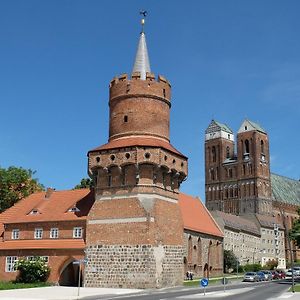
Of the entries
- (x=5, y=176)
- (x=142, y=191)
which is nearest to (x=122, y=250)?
(x=142, y=191)

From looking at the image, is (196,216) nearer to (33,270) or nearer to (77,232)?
(77,232)

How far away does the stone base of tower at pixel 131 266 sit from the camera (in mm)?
41000

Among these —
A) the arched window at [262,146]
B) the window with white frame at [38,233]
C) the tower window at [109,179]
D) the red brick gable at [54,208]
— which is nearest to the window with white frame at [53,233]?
the red brick gable at [54,208]

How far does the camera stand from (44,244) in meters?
47.3

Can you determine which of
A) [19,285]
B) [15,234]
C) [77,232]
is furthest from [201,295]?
[15,234]

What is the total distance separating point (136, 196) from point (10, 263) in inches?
593

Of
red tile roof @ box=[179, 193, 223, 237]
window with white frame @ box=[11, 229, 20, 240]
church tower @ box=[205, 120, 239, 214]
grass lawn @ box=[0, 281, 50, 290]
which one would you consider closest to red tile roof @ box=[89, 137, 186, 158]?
grass lawn @ box=[0, 281, 50, 290]

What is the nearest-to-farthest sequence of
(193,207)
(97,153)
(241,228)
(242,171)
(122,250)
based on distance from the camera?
(122,250)
(97,153)
(193,207)
(241,228)
(242,171)

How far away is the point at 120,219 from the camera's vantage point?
42.7 m

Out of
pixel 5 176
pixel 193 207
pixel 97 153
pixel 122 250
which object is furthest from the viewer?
pixel 193 207

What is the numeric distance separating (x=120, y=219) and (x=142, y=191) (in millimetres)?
3042

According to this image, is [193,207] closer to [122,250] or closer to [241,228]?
[122,250]

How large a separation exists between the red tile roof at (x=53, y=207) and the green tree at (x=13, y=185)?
821 cm

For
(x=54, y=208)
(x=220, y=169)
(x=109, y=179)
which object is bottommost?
(x=54, y=208)
